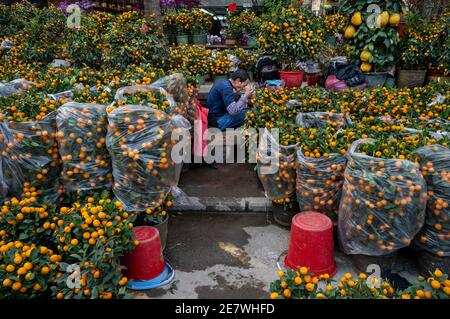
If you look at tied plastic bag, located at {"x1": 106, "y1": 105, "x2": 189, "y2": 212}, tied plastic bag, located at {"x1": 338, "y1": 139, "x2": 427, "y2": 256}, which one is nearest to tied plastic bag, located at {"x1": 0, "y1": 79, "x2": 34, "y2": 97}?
tied plastic bag, located at {"x1": 106, "y1": 105, "x2": 189, "y2": 212}

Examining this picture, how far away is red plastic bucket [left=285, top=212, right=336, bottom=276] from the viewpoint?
3.68 m

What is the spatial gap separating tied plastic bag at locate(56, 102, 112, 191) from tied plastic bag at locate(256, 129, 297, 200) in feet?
5.92

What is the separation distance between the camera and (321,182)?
4.00 meters

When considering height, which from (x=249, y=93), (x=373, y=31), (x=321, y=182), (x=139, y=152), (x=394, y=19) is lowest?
(x=321, y=182)

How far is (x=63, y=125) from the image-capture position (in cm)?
377

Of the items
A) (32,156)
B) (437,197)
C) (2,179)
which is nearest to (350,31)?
(437,197)

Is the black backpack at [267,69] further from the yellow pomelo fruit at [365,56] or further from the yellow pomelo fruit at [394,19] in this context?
the yellow pomelo fruit at [394,19]

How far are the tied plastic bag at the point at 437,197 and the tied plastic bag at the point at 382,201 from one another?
5.3 inches

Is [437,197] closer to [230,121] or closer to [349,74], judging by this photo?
[230,121]

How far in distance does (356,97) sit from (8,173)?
4.48 m

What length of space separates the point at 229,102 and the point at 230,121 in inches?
13.9

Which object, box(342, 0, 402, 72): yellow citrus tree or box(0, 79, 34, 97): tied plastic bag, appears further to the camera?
box(342, 0, 402, 72): yellow citrus tree

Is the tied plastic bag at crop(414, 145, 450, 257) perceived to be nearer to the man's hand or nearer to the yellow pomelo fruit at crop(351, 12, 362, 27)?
the man's hand

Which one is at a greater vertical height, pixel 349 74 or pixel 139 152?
pixel 349 74
